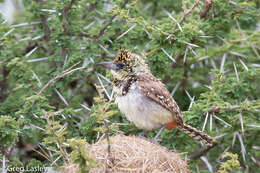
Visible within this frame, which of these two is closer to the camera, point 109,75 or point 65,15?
point 109,75

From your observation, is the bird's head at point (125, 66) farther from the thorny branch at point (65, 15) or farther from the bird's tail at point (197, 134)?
the thorny branch at point (65, 15)

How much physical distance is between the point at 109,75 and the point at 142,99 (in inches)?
23.8

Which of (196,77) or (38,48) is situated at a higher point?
(38,48)

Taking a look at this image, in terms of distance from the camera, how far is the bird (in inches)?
201

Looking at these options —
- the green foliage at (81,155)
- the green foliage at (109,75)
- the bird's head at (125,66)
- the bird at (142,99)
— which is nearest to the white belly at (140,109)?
the bird at (142,99)

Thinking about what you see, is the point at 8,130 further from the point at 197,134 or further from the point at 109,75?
the point at 197,134

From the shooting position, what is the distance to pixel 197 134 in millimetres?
5293

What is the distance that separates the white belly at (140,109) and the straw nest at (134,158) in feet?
1.81

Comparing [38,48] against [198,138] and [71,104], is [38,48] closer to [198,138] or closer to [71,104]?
[71,104]

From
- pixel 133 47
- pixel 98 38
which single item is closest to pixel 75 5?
pixel 98 38

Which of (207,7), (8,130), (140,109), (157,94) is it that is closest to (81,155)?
(8,130)

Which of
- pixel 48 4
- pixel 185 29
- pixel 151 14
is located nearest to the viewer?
pixel 185 29

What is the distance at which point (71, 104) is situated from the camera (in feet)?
20.5

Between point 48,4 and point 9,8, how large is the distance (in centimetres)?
148
